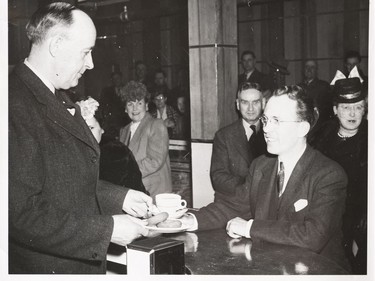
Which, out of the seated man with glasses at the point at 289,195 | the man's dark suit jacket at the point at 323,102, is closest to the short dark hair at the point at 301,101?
the seated man with glasses at the point at 289,195

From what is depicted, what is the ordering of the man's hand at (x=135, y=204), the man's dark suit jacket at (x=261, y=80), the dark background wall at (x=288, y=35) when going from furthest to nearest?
the dark background wall at (x=288, y=35) → the man's dark suit jacket at (x=261, y=80) → the man's hand at (x=135, y=204)

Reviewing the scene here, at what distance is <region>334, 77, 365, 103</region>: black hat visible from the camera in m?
1.80

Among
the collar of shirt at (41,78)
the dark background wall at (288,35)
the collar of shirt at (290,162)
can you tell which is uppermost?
the dark background wall at (288,35)

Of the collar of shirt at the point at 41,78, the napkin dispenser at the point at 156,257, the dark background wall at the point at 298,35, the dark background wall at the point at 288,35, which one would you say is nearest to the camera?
the napkin dispenser at the point at 156,257

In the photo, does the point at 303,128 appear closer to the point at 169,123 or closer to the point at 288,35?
the point at 169,123

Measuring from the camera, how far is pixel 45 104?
113 centimetres

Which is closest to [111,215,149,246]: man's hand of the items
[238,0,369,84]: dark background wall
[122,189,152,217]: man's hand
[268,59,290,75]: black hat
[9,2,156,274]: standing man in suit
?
[9,2,156,274]: standing man in suit

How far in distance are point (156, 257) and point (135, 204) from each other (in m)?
0.36

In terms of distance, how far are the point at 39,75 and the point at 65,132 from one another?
0.17 m

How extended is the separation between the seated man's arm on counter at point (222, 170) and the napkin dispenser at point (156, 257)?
3.32ft

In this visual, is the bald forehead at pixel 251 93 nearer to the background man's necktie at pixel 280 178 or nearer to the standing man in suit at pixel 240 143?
the standing man in suit at pixel 240 143

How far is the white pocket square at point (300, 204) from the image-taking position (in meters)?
1.41
